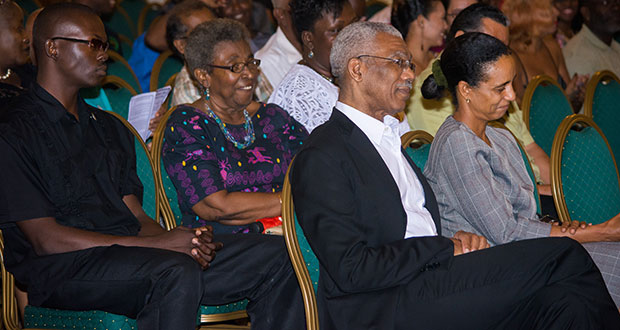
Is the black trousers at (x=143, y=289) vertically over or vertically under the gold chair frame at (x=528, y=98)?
under

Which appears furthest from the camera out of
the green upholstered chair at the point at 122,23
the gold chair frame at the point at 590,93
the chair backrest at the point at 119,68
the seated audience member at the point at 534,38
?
the green upholstered chair at the point at 122,23

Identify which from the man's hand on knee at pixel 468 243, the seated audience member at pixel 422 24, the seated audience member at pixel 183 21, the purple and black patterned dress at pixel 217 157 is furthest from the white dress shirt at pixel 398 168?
the seated audience member at pixel 183 21

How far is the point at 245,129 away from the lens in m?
2.82

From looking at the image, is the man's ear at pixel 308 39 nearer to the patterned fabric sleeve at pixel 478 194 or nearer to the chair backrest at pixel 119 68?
the chair backrest at pixel 119 68

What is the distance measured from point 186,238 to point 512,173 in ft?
3.92

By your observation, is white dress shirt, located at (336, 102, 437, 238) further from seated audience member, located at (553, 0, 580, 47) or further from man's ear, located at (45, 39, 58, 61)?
seated audience member, located at (553, 0, 580, 47)

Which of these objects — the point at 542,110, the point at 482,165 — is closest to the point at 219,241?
the point at 482,165

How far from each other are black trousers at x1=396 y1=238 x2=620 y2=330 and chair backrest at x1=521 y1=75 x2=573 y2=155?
1613mm

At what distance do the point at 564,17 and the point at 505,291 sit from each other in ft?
14.1

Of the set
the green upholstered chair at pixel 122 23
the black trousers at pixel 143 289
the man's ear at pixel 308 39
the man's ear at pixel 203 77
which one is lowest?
the black trousers at pixel 143 289

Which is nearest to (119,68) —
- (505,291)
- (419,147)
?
(419,147)

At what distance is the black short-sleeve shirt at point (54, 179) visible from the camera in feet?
6.81

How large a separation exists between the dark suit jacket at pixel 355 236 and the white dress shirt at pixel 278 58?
189cm

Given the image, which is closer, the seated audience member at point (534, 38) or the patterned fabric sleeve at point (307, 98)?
the patterned fabric sleeve at point (307, 98)
